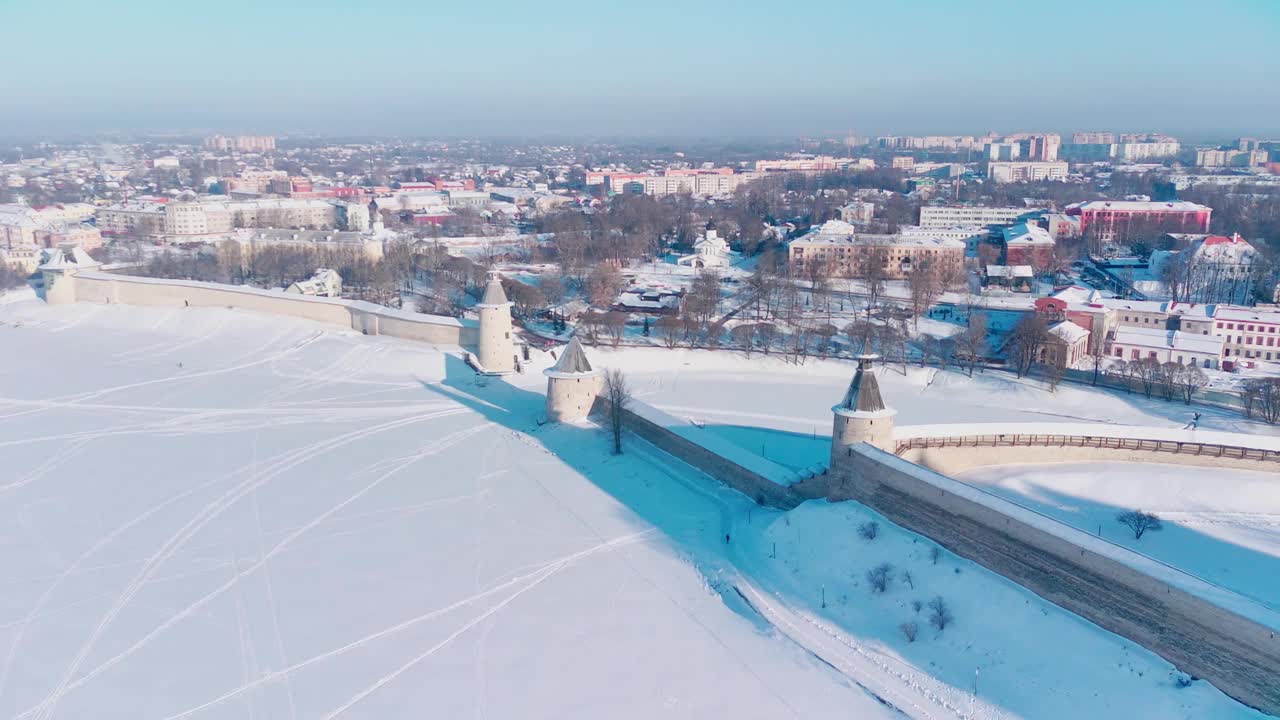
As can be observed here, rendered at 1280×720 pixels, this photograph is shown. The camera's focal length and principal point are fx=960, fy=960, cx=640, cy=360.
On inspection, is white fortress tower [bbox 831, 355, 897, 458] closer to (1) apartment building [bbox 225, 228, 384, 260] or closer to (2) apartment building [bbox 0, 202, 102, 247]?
(1) apartment building [bbox 225, 228, 384, 260]

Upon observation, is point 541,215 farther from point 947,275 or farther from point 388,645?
point 388,645

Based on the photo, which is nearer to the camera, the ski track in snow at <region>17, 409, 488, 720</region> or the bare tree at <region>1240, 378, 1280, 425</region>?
the ski track in snow at <region>17, 409, 488, 720</region>

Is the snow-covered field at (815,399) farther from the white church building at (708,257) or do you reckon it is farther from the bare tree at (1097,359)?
the white church building at (708,257)

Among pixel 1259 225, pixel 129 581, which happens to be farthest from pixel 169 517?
pixel 1259 225

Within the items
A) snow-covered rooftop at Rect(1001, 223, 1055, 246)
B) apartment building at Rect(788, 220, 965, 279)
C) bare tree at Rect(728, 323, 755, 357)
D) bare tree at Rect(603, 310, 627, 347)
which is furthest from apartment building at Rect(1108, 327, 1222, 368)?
snow-covered rooftop at Rect(1001, 223, 1055, 246)

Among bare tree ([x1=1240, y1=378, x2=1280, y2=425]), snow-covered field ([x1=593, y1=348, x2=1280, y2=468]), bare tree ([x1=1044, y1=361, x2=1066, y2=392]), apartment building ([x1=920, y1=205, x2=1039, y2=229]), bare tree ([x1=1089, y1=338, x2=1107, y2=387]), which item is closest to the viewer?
snow-covered field ([x1=593, y1=348, x2=1280, y2=468])

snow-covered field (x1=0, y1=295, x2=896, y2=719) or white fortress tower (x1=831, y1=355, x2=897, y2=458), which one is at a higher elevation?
white fortress tower (x1=831, y1=355, x2=897, y2=458)

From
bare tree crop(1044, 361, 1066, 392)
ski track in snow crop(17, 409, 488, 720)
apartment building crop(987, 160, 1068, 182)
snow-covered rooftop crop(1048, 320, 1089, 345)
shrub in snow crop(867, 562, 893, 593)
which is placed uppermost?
apartment building crop(987, 160, 1068, 182)
